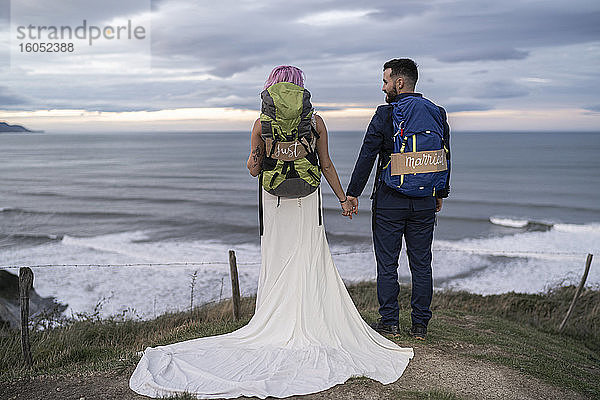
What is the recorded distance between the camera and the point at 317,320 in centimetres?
496

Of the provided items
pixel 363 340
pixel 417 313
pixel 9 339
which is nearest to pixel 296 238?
pixel 363 340

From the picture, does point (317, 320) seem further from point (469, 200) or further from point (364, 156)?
point (469, 200)

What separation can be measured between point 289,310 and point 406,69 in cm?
263

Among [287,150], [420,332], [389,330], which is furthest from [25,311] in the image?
[420,332]

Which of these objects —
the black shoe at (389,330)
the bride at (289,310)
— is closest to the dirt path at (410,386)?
the bride at (289,310)

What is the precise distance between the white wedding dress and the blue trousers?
22.5 inches

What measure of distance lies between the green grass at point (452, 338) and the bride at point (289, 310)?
0.58 m

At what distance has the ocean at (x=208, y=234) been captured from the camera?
14625 millimetres

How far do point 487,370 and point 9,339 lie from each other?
628cm

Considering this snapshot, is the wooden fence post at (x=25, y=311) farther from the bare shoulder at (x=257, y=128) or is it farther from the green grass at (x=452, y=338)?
the bare shoulder at (x=257, y=128)

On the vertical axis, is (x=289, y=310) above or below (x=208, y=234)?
above

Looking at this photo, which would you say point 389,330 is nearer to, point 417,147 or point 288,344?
point 288,344

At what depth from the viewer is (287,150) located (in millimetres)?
4934

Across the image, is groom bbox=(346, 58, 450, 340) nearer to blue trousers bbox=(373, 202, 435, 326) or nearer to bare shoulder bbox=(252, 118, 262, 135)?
blue trousers bbox=(373, 202, 435, 326)
